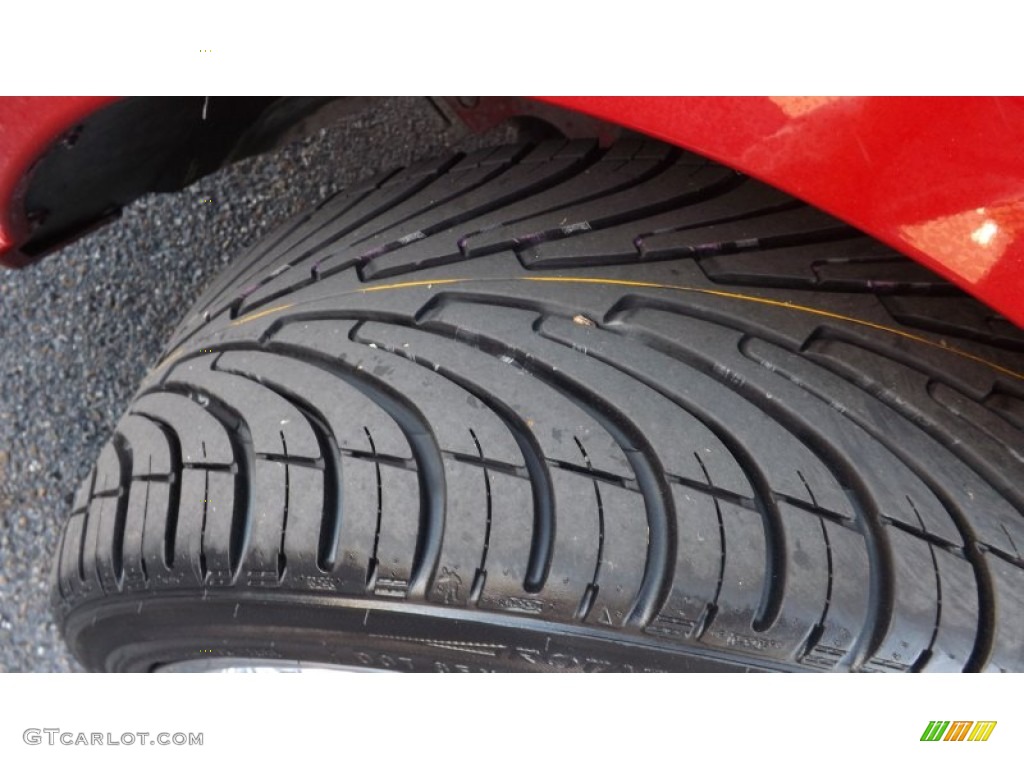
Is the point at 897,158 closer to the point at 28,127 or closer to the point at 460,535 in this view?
the point at 460,535

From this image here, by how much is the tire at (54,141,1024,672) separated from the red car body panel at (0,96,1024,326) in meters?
0.18

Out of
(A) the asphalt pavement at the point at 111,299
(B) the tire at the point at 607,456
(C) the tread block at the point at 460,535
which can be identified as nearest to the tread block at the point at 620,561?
(B) the tire at the point at 607,456

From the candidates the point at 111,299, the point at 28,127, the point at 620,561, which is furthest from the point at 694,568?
the point at 111,299

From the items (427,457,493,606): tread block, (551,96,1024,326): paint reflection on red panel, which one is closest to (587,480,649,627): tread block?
(427,457,493,606): tread block

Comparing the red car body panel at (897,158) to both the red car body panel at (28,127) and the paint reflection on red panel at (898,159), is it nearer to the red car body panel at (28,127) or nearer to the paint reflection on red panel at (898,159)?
the paint reflection on red panel at (898,159)

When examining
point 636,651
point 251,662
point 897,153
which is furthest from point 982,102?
point 251,662

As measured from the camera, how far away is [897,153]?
734 mm

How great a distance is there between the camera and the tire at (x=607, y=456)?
87 cm

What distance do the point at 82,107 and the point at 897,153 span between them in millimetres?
710

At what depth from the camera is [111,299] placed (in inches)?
64.8

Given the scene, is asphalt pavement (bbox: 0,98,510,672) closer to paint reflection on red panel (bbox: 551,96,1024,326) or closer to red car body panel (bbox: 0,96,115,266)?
red car body panel (bbox: 0,96,115,266)

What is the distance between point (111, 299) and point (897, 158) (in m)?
1.33

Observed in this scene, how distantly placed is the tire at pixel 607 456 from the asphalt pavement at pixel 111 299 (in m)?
0.49

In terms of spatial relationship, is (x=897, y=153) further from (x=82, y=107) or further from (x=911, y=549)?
(x=82, y=107)
